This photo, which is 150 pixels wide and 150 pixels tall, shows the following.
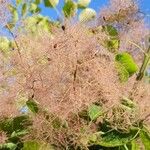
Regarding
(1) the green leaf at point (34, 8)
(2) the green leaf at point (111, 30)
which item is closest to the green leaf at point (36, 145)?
(2) the green leaf at point (111, 30)

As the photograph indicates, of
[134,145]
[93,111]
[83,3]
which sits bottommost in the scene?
[134,145]

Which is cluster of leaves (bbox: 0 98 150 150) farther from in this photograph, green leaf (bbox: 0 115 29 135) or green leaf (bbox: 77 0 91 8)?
green leaf (bbox: 77 0 91 8)

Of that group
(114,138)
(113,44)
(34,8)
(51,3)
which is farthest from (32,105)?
(34,8)

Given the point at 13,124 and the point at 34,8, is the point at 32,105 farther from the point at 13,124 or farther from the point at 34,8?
the point at 34,8

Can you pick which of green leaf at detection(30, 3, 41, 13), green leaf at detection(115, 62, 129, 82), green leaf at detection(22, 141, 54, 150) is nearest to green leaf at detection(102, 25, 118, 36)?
green leaf at detection(115, 62, 129, 82)

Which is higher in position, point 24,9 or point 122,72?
point 24,9

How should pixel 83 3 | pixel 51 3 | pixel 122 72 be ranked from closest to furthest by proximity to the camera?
1. pixel 122 72
2. pixel 51 3
3. pixel 83 3

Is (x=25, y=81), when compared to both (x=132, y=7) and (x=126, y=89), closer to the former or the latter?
(x=126, y=89)

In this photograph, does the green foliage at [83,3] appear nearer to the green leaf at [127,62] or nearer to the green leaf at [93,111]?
the green leaf at [127,62]
